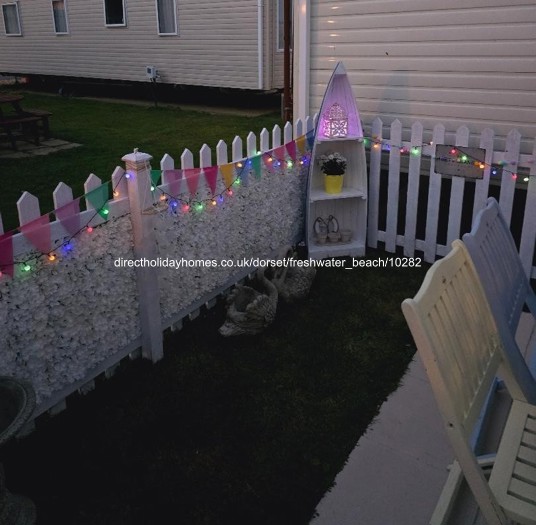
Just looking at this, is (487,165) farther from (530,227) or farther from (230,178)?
(230,178)

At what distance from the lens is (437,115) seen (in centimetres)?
Answer: 581

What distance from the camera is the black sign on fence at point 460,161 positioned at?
186 inches

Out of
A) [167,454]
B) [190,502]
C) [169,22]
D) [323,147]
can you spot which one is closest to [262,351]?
[167,454]

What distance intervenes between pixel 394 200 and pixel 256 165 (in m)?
1.62

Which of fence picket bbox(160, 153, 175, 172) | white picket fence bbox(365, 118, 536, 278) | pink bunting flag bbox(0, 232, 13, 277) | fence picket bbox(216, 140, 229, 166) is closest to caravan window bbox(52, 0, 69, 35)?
white picket fence bbox(365, 118, 536, 278)

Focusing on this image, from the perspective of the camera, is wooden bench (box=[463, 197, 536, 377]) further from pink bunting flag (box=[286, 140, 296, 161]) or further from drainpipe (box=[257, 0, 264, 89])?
drainpipe (box=[257, 0, 264, 89])

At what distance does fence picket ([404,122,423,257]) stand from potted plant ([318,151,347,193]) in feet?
2.13

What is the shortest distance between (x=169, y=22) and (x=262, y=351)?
13920 mm

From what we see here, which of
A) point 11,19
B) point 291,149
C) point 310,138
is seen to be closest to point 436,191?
point 310,138

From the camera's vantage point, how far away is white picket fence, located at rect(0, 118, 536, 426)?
10.2 ft

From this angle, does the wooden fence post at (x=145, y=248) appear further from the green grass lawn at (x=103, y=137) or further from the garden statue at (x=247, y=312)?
the green grass lawn at (x=103, y=137)

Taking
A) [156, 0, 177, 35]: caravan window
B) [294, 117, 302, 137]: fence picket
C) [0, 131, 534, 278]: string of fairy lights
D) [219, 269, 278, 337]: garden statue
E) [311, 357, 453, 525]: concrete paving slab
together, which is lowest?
[311, 357, 453, 525]: concrete paving slab

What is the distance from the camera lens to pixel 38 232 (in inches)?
110

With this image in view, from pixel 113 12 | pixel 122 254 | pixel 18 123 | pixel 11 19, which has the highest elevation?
pixel 11 19
